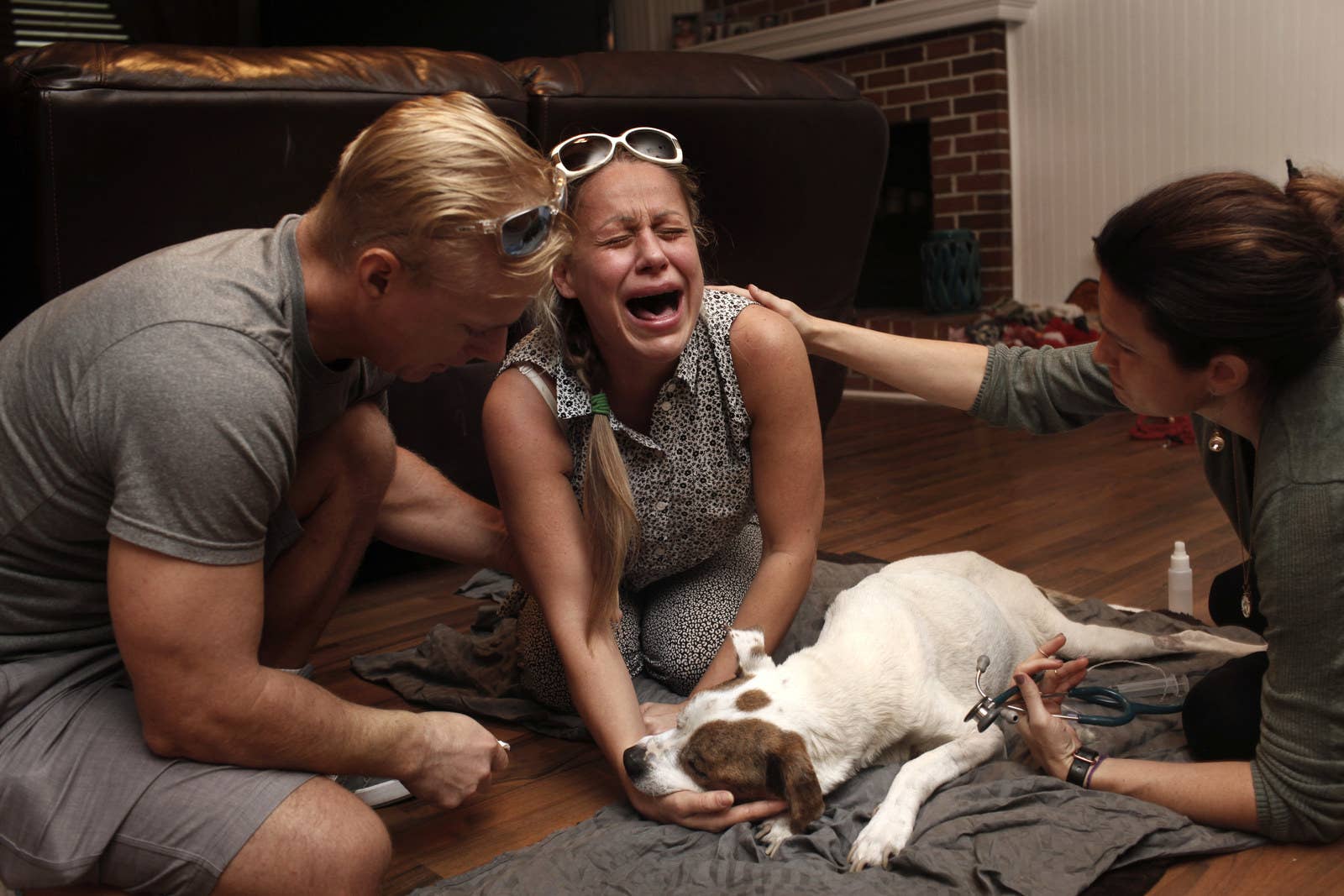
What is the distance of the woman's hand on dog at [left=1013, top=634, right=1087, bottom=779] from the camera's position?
5.66 ft

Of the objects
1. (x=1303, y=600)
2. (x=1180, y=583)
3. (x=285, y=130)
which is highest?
(x=285, y=130)

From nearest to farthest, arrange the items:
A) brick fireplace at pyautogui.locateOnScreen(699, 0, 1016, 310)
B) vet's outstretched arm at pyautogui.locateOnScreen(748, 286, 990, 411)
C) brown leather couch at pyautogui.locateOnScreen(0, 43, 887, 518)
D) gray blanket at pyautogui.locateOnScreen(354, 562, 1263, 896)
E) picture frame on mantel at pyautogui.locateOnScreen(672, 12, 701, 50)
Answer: gray blanket at pyautogui.locateOnScreen(354, 562, 1263, 896) → vet's outstretched arm at pyautogui.locateOnScreen(748, 286, 990, 411) → brown leather couch at pyautogui.locateOnScreen(0, 43, 887, 518) → brick fireplace at pyautogui.locateOnScreen(699, 0, 1016, 310) → picture frame on mantel at pyautogui.locateOnScreen(672, 12, 701, 50)

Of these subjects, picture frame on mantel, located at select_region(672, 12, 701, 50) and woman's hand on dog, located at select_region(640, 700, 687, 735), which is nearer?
woman's hand on dog, located at select_region(640, 700, 687, 735)

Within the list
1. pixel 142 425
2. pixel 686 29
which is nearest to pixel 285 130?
pixel 142 425

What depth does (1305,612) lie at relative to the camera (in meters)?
1.57

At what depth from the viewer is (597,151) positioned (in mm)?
1973

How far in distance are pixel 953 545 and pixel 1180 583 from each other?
0.75 meters

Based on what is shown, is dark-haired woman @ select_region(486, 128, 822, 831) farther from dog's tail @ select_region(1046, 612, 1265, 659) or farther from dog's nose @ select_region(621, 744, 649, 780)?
dog's tail @ select_region(1046, 612, 1265, 659)

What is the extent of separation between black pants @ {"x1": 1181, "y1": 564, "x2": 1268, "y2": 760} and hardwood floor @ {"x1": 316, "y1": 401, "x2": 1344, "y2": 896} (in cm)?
19

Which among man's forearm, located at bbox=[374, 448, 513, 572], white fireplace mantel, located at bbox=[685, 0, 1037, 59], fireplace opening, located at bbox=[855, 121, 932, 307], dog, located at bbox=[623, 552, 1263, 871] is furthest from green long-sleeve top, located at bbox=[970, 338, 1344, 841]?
fireplace opening, located at bbox=[855, 121, 932, 307]

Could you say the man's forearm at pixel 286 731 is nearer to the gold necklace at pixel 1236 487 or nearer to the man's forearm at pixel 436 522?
the man's forearm at pixel 436 522

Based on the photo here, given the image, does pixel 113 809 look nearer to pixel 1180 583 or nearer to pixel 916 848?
pixel 916 848

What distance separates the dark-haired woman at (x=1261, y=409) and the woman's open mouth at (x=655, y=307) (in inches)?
27.1

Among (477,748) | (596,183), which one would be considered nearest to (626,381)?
(596,183)
